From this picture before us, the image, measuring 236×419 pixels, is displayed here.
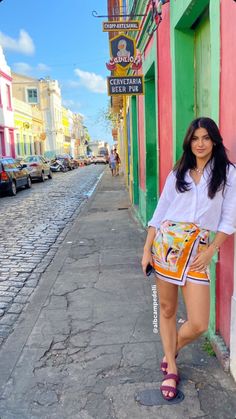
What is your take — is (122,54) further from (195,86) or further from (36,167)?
(36,167)

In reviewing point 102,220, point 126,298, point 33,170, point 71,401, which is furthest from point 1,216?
point 33,170

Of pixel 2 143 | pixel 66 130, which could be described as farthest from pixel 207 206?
pixel 66 130

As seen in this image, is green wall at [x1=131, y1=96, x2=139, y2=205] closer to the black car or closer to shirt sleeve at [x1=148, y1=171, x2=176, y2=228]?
the black car

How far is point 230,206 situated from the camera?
97.6 inches

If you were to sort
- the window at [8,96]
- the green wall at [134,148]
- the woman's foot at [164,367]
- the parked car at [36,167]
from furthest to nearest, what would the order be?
1. the window at [8,96]
2. the parked car at [36,167]
3. the green wall at [134,148]
4. the woman's foot at [164,367]

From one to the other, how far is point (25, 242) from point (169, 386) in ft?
18.2

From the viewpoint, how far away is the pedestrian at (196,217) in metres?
2.47

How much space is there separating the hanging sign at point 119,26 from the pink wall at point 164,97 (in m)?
1.90

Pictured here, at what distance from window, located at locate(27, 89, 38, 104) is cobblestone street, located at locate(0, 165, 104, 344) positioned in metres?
39.9

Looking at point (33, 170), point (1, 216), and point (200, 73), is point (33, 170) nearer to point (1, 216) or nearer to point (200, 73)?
point (1, 216)

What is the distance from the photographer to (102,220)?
9.88 meters

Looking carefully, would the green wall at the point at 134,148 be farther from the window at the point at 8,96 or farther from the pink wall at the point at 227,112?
the window at the point at 8,96

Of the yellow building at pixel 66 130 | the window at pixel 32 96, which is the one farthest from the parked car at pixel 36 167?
the yellow building at pixel 66 130

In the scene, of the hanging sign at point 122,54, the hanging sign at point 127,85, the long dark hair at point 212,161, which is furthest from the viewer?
the hanging sign at point 122,54
